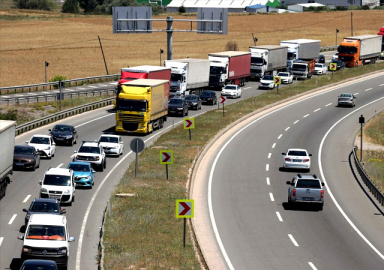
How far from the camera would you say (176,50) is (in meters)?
132

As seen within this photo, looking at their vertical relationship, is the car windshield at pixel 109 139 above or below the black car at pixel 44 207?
below

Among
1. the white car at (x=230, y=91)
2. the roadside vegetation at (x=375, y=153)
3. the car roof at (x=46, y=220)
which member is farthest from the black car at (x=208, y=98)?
the car roof at (x=46, y=220)

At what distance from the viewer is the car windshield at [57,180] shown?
35.0 meters

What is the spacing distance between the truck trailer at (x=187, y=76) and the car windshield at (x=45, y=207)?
130 ft

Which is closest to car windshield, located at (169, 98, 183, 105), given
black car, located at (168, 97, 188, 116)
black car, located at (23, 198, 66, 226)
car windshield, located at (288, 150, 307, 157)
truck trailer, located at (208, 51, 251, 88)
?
black car, located at (168, 97, 188, 116)

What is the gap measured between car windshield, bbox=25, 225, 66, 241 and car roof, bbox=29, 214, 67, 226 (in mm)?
189

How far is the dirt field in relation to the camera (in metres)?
110

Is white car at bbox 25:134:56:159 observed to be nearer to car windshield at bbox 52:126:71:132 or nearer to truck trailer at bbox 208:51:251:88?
car windshield at bbox 52:126:71:132

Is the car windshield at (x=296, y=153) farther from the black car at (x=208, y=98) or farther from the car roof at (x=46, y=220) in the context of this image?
the black car at (x=208, y=98)

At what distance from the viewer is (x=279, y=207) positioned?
3675cm

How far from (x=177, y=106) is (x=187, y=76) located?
7.35 m

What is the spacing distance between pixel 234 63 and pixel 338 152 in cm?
2912

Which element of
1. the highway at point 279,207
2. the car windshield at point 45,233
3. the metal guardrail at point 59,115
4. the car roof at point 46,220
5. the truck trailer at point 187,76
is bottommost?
the highway at point 279,207

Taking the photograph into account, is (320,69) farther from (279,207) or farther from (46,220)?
(46,220)
